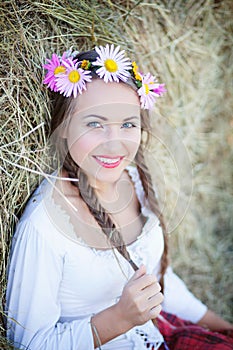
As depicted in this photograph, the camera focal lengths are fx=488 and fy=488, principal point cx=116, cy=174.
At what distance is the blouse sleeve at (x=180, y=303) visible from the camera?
63.0 inches

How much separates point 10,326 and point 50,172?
0.43 metres

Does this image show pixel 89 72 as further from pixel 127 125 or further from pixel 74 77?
pixel 127 125

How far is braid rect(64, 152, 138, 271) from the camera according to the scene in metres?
1.28

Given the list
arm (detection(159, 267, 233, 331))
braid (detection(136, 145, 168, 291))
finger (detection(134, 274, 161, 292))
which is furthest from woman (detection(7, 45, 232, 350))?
arm (detection(159, 267, 233, 331))

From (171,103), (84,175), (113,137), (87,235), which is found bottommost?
(87,235)

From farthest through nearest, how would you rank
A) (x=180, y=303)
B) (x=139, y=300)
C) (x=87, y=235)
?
(x=180, y=303)
(x=87, y=235)
(x=139, y=300)

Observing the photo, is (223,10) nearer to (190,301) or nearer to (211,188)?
(211,188)

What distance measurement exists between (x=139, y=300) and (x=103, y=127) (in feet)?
1.41

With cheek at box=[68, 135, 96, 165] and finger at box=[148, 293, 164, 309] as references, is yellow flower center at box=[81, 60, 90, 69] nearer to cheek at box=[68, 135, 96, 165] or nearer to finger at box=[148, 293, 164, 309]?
cheek at box=[68, 135, 96, 165]

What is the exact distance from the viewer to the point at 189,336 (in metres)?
1.45

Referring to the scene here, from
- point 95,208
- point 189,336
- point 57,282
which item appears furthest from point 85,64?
point 189,336

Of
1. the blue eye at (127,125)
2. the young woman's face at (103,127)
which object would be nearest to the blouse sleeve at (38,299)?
the young woman's face at (103,127)

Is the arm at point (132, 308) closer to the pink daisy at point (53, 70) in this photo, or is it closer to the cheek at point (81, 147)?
the cheek at point (81, 147)

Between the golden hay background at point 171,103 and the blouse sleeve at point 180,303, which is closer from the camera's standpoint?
the golden hay background at point 171,103
